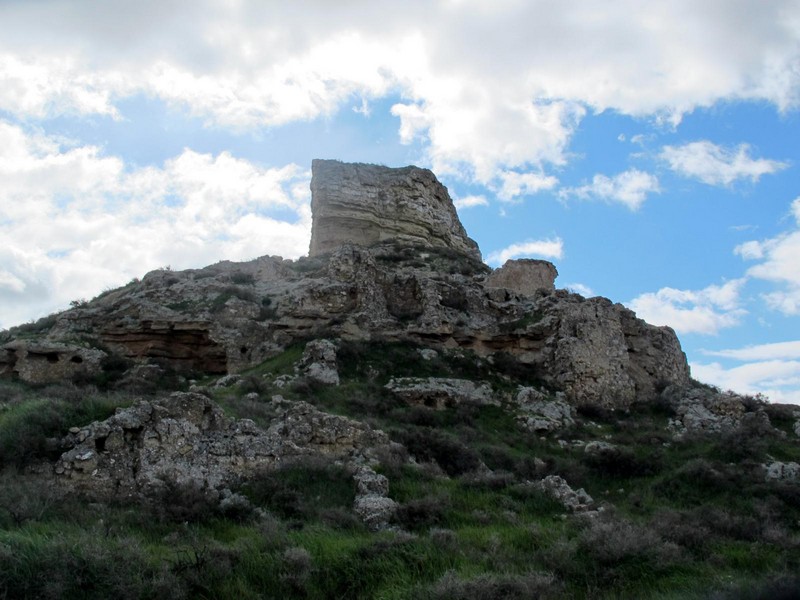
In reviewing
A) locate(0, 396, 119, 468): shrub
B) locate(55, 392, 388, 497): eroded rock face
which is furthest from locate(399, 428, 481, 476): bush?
locate(0, 396, 119, 468): shrub

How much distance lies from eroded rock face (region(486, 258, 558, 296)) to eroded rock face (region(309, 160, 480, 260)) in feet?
30.2

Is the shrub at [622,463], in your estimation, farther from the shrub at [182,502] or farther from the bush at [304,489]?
the shrub at [182,502]

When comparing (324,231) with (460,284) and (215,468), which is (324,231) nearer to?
(460,284)

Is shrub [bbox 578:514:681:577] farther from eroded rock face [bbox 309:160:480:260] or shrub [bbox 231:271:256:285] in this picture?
eroded rock face [bbox 309:160:480:260]

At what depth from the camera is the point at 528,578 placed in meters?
8.70

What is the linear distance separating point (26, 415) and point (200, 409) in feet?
10.4

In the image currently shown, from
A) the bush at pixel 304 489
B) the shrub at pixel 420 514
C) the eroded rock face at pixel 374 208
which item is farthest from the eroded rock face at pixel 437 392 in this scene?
the eroded rock face at pixel 374 208

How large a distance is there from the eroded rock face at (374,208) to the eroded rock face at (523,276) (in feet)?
30.2

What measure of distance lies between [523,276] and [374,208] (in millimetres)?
13065

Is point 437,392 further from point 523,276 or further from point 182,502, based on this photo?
point 523,276

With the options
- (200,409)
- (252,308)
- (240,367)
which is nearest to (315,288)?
(252,308)

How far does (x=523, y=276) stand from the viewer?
3189cm

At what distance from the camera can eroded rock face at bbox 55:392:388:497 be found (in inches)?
453

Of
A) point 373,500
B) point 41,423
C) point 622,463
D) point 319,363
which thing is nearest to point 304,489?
point 373,500
